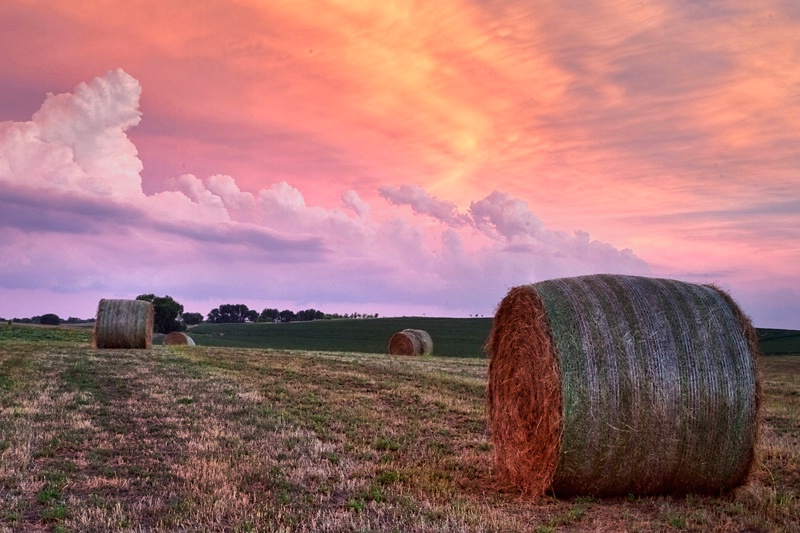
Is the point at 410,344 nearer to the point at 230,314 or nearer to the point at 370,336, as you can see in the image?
the point at 370,336

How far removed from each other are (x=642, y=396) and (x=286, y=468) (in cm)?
464

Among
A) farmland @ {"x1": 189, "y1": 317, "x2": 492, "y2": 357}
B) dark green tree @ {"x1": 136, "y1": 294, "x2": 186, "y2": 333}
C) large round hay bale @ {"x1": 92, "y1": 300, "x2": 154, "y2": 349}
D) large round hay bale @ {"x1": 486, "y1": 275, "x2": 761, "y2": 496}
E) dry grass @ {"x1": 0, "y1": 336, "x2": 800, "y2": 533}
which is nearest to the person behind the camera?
dry grass @ {"x1": 0, "y1": 336, "x2": 800, "y2": 533}

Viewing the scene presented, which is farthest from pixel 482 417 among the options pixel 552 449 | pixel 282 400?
pixel 552 449

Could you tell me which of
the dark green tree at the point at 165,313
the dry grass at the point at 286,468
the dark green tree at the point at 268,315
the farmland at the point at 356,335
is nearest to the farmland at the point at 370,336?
the farmland at the point at 356,335

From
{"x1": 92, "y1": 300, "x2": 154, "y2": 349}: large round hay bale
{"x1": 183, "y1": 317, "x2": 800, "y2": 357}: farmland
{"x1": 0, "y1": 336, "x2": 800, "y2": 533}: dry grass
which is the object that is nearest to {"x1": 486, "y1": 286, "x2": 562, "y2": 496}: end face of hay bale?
{"x1": 0, "y1": 336, "x2": 800, "y2": 533}: dry grass

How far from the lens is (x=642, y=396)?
8.11 m

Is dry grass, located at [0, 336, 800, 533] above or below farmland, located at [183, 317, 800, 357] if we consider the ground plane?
below

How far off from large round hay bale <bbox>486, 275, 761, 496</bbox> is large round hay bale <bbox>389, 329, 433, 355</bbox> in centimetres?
3047

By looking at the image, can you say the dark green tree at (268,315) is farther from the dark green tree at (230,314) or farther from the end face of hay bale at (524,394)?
the end face of hay bale at (524,394)

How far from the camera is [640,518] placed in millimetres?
7477

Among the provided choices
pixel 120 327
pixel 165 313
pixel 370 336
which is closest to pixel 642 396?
pixel 120 327

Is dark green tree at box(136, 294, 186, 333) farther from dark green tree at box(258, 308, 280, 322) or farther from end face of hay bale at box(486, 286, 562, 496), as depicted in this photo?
end face of hay bale at box(486, 286, 562, 496)

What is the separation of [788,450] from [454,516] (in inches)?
265

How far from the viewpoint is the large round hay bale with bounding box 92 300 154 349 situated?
3183 cm
